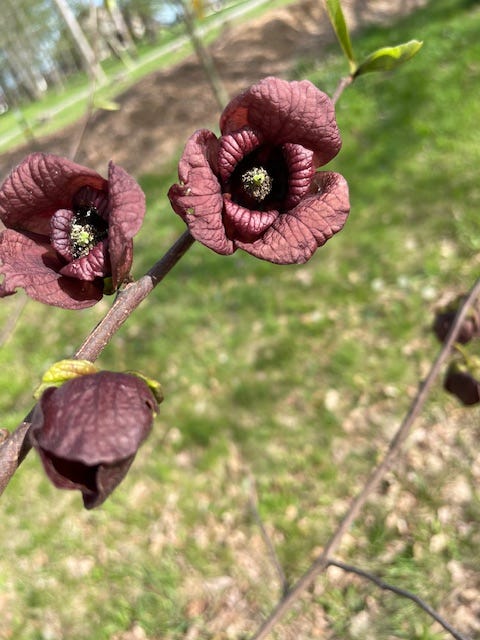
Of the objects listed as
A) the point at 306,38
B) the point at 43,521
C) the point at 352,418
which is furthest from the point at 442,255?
the point at 306,38

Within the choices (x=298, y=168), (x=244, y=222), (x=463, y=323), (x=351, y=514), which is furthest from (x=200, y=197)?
(x=463, y=323)

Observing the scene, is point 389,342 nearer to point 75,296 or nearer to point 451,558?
point 451,558

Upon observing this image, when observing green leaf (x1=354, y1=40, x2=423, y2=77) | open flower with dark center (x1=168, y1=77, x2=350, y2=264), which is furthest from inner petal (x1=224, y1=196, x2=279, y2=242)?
green leaf (x1=354, y1=40, x2=423, y2=77)

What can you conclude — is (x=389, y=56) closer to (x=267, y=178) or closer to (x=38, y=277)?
(x=267, y=178)

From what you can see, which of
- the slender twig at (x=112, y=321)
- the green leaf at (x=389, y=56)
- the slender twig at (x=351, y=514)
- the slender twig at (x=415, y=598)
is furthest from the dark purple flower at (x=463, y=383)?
the slender twig at (x=112, y=321)

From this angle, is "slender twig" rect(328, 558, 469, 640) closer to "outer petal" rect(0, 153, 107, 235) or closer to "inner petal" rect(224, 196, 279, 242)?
"inner petal" rect(224, 196, 279, 242)

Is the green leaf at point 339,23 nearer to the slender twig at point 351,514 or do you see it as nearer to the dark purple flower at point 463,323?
the slender twig at point 351,514
